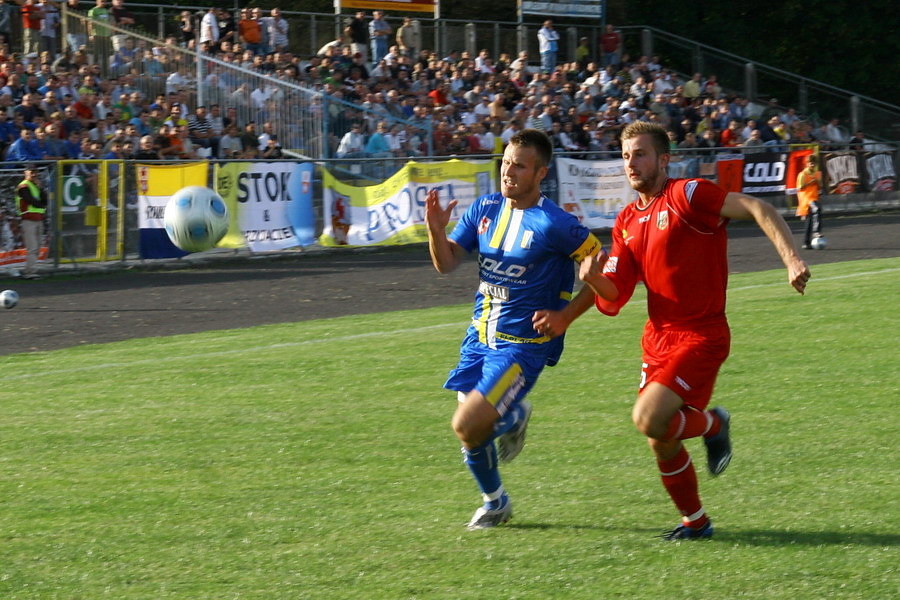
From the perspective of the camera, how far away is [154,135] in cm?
2206

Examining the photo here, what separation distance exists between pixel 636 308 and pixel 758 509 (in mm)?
8644

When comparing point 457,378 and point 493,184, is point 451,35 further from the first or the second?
point 457,378

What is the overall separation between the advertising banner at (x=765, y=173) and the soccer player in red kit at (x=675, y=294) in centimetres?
2307

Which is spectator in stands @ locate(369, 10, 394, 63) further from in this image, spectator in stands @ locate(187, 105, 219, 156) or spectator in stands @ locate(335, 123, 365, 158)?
spectator in stands @ locate(187, 105, 219, 156)

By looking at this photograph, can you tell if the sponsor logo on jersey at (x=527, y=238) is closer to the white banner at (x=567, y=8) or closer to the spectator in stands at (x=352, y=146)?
the spectator in stands at (x=352, y=146)

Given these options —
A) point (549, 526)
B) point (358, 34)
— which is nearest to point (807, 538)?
point (549, 526)

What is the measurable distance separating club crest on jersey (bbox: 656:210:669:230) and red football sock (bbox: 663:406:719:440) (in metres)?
0.84

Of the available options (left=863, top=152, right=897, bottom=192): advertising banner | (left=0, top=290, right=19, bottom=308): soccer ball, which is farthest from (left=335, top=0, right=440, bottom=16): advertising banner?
(left=0, top=290, right=19, bottom=308): soccer ball

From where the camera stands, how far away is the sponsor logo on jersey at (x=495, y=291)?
6090 mm

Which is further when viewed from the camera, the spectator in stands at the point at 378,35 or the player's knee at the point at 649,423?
the spectator in stands at the point at 378,35

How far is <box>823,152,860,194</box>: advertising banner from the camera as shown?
97.0ft

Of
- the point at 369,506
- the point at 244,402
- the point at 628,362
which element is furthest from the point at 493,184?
the point at 369,506

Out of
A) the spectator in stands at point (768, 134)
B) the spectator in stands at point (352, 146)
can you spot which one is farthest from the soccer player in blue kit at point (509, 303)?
the spectator in stands at point (768, 134)

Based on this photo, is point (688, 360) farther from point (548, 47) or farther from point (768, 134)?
point (548, 47)
